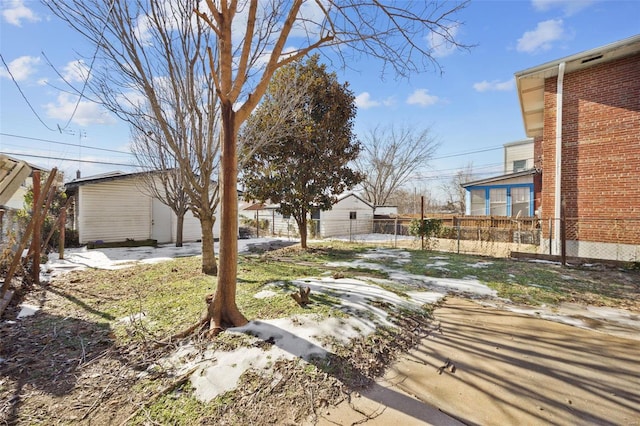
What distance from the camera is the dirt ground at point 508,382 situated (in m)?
1.87

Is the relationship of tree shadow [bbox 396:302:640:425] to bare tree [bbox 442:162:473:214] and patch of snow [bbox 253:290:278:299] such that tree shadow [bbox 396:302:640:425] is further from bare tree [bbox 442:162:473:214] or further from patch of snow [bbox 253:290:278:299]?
bare tree [bbox 442:162:473:214]

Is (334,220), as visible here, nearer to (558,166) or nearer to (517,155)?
(558,166)

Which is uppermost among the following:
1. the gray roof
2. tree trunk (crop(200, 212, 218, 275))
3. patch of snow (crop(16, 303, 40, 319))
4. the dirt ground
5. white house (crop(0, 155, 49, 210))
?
the gray roof

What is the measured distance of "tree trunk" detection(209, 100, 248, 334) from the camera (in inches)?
114

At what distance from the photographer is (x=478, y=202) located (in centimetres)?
1672

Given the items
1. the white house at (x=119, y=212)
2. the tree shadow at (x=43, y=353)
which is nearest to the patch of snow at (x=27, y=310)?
the tree shadow at (x=43, y=353)

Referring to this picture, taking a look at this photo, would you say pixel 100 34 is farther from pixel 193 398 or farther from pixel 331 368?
pixel 331 368

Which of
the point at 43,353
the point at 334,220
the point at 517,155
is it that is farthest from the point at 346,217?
the point at 43,353

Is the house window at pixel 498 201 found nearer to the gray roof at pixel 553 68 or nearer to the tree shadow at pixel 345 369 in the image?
the gray roof at pixel 553 68

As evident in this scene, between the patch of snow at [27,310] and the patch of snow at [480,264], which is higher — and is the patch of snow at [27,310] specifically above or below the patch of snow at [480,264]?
below

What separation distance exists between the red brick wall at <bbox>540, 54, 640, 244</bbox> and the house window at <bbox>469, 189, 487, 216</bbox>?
8948mm

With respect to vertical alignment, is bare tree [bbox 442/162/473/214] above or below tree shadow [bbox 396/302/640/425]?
above

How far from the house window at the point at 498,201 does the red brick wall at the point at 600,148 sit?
852 centimetres

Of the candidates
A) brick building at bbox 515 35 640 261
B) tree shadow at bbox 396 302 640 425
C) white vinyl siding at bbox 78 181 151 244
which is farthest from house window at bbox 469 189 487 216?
white vinyl siding at bbox 78 181 151 244
